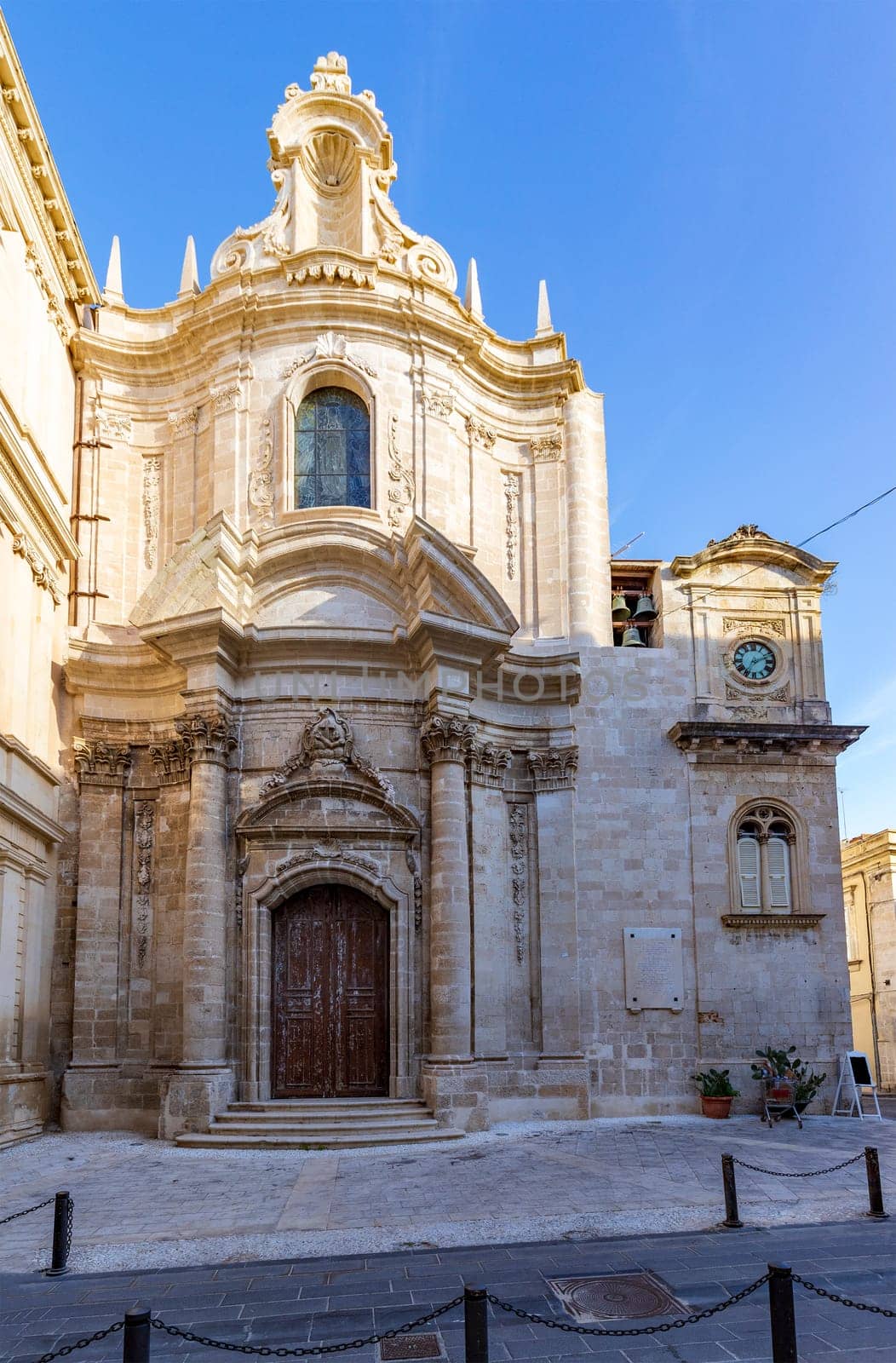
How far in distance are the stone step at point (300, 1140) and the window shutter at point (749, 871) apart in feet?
21.8

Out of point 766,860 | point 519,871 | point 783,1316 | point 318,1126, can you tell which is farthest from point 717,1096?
point 783,1316

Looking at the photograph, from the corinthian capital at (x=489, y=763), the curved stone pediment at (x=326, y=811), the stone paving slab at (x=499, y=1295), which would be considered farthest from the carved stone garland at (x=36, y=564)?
the stone paving slab at (x=499, y=1295)

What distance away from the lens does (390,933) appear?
16781 mm

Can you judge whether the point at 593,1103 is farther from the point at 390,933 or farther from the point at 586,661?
the point at 586,661

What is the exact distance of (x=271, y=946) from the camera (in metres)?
16.6

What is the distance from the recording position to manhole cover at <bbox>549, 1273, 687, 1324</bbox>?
24.1 ft

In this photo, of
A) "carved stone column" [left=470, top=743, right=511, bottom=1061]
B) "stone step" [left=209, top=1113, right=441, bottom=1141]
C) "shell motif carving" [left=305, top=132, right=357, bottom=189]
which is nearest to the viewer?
"stone step" [left=209, top=1113, right=441, bottom=1141]

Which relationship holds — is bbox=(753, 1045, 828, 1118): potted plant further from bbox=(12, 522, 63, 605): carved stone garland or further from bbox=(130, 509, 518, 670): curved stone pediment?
bbox=(12, 522, 63, 605): carved stone garland

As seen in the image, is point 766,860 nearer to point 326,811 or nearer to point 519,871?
point 519,871

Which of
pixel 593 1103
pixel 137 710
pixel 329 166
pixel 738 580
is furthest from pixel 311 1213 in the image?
pixel 329 166

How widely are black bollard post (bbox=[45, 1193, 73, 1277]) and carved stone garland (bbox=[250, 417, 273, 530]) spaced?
38.5 ft

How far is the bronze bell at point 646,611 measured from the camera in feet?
66.8

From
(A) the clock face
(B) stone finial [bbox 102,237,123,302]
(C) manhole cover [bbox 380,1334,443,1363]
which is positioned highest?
(B) stone finial [bbox 102,237,123,302]

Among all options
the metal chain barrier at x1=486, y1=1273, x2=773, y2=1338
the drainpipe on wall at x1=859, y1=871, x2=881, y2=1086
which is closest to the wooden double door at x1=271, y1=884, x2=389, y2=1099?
the metal chain barrier at x1=486, y1=1273, x2=773, y2=1338
